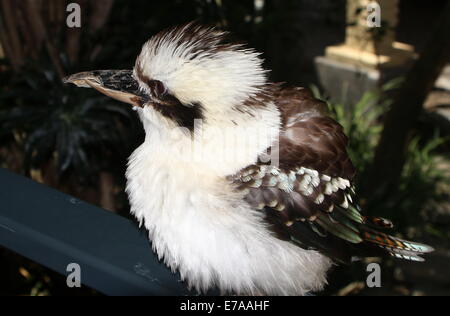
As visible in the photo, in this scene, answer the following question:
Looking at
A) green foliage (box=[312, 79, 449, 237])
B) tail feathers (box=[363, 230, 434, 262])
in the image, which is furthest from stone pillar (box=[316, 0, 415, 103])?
tail feathers (box=[363, 230, 434, 262])

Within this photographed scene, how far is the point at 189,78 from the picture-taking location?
93 cm

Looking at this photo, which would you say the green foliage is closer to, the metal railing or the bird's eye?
the metal railing

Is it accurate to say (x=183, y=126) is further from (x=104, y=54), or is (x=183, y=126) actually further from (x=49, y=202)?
(x=104, y=54)

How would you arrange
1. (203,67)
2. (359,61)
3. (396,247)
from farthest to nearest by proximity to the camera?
1. (359,61)
2. (396,247)
3. (203,67)

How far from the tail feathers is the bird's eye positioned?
0.47 metres

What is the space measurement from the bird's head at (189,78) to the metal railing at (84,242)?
34 cm

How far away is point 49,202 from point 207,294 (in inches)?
17.2

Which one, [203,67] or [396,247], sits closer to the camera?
[203,67]

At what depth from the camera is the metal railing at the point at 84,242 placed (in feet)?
3.70

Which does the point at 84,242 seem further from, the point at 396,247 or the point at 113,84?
the point at 396,247

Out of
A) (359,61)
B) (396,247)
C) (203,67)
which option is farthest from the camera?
(359,61)

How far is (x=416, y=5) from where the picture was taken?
6.41 meters

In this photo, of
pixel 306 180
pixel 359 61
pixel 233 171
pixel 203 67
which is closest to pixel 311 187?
pixel 306 180

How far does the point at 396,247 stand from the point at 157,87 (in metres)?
0.54
